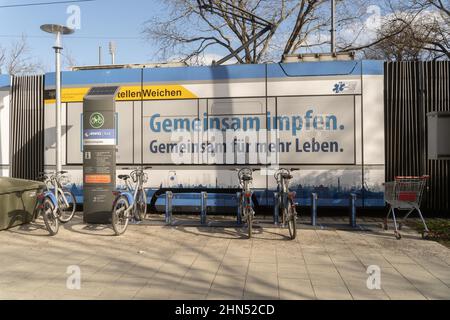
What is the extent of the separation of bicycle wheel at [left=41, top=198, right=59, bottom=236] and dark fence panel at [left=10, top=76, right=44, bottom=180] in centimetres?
325

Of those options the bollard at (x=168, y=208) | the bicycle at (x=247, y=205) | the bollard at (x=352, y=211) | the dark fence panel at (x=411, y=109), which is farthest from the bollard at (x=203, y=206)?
the dark fence panel at (x=411, y=109)

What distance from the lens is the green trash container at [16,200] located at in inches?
295

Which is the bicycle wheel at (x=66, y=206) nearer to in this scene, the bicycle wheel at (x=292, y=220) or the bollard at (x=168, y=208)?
the bollard at (x=168, y=208)

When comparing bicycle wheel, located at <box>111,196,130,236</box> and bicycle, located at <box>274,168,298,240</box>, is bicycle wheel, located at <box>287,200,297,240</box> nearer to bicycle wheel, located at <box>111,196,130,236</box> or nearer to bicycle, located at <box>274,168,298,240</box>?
bicycle, located at <box>274,168,298,240</box>

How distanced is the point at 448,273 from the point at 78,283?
14.7 feet

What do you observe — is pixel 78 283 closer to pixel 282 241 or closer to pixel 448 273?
pixel 282 241

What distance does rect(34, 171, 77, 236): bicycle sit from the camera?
721 cm

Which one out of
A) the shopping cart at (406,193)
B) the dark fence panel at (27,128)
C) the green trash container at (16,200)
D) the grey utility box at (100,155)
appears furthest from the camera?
the dark fence panel at (27,128)

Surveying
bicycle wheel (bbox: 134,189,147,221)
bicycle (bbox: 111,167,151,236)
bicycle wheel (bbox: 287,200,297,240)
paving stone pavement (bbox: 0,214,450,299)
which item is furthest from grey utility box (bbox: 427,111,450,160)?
bicycle wheel (bbox: 134,189,147,221)

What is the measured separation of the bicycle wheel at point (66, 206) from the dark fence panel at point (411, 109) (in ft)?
22.5

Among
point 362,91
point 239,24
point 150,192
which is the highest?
point 239,24

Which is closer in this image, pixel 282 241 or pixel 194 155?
pixel 282 241

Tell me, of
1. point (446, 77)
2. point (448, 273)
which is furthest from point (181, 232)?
point (446, 77)

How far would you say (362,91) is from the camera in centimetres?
868
